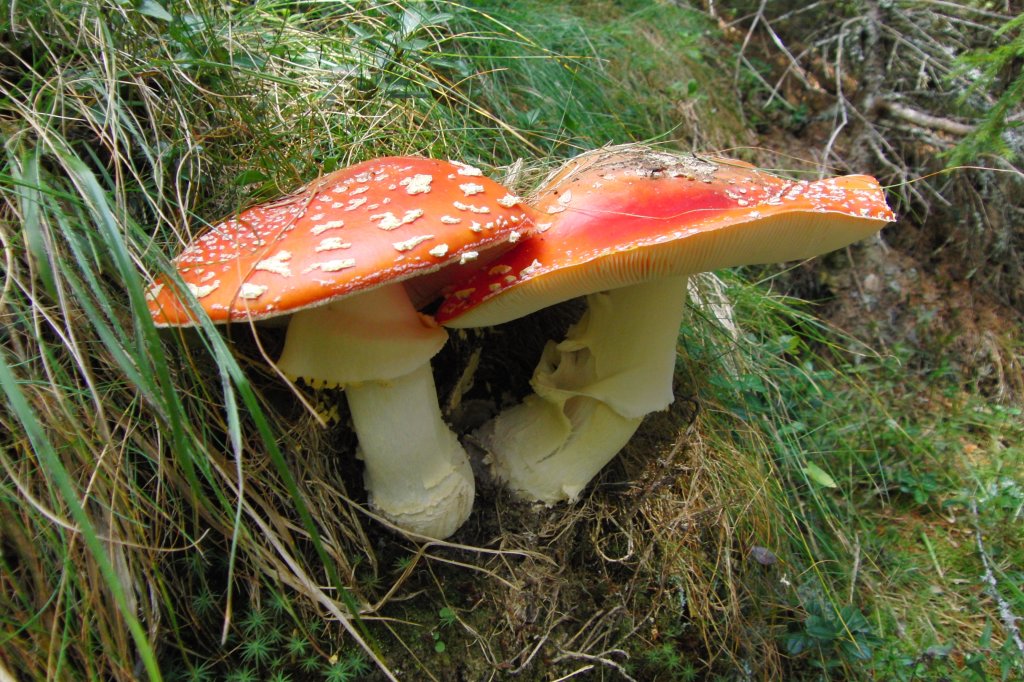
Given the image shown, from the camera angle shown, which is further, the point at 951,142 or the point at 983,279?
the point at 983,279

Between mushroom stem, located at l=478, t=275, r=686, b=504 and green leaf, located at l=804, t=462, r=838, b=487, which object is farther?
green leaf, located at l=804, t=462, r=838, b=487

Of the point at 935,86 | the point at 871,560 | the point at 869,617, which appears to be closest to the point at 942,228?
the point at 935,86

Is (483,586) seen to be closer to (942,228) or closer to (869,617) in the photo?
(869,617)


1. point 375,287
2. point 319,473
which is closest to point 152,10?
point 375,287

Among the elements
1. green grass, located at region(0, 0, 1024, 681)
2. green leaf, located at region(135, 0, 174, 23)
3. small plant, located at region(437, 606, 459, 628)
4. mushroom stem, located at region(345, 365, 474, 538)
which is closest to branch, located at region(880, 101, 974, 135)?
green grass, located at region(0, 0, 1024, 681)

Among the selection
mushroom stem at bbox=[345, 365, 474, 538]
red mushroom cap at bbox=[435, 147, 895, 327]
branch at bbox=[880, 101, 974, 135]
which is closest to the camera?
red mushroom cap at bbox=[435, 147, 895, 327]

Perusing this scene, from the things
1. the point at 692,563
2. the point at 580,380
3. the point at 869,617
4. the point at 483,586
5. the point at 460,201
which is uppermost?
the point at 460,201

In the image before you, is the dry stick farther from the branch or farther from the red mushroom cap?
the branch

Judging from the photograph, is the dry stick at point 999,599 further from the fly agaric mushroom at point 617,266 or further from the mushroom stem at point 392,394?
A: the mushroom stem at point 392,394

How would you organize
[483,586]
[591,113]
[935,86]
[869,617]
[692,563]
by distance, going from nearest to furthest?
[483,586] < [692,563] < [869,617] < [591,113] < [935,86]
